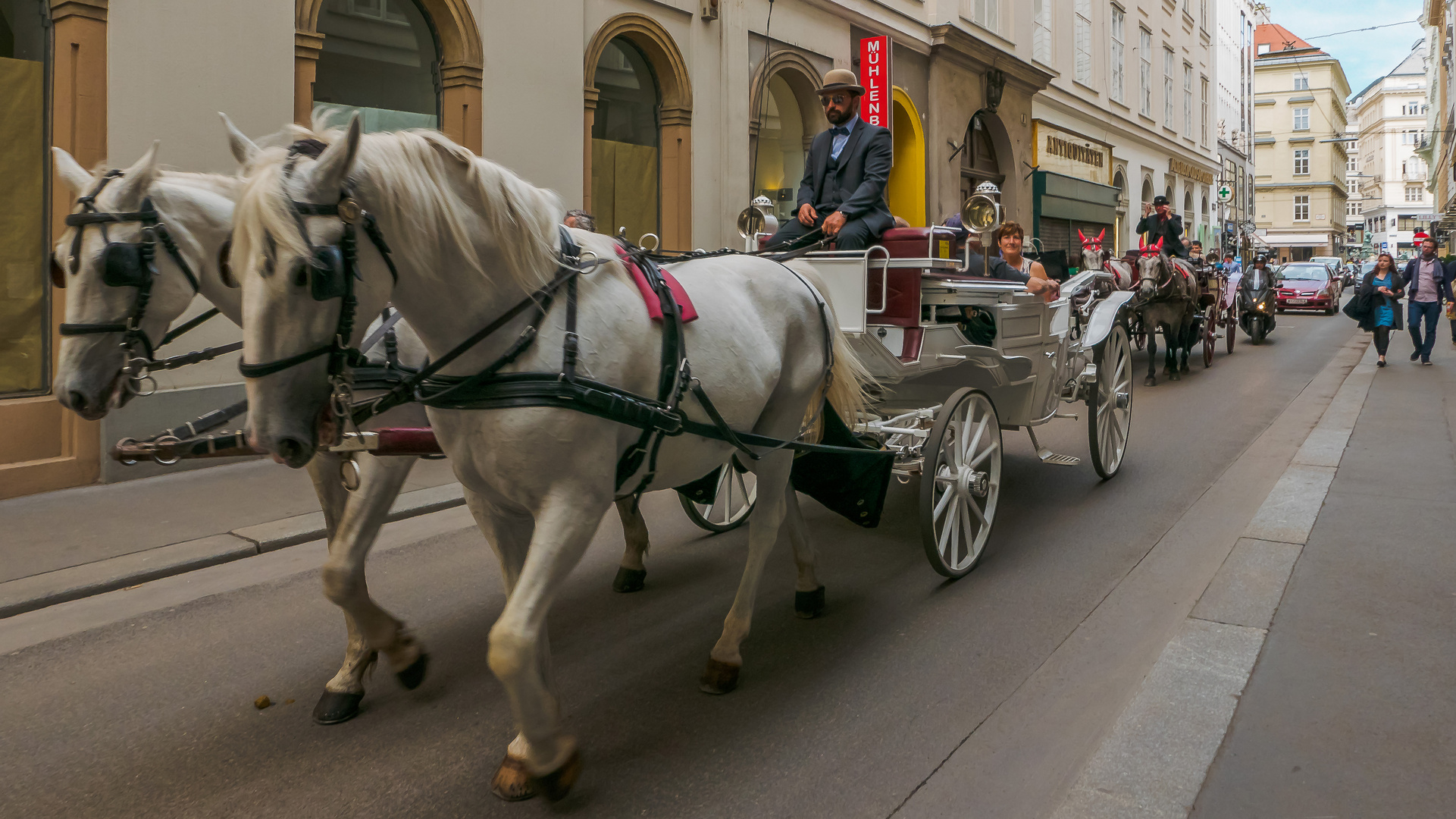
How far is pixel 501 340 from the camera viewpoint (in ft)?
8.80

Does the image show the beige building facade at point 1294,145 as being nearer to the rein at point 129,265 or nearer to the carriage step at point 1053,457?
the carriage step at point 1053,457

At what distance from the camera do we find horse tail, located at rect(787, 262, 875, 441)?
4172 mm

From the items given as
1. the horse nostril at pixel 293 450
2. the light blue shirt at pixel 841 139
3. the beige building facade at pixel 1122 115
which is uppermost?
the beige building facade at pixel 1122 115

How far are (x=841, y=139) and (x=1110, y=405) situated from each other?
3119 mm

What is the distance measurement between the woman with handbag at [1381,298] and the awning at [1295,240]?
250 feet

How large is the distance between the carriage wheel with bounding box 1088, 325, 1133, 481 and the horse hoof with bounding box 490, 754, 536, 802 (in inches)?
197

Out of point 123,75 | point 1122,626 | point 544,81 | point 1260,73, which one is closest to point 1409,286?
point 544,81

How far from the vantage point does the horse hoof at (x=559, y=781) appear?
9.02ft

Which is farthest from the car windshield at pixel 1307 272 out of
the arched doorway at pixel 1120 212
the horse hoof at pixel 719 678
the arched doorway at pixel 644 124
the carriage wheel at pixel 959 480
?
the horse hoof at pixel 719 678

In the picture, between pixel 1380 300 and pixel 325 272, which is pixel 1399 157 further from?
pixel 325 272

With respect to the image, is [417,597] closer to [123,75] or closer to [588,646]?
[588,646]

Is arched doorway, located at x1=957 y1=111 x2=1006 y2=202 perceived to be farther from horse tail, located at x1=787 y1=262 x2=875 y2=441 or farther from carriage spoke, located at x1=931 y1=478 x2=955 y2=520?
horse tail, located at x1=787 y1=262 x2=875 y2=441

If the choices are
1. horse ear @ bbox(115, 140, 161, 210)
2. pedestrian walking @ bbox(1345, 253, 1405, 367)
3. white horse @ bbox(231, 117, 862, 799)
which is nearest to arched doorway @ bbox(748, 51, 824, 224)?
pedestrian walking @ bbox(1345, 253, 1405, 367)

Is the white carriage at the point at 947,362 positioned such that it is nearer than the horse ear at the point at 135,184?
No
